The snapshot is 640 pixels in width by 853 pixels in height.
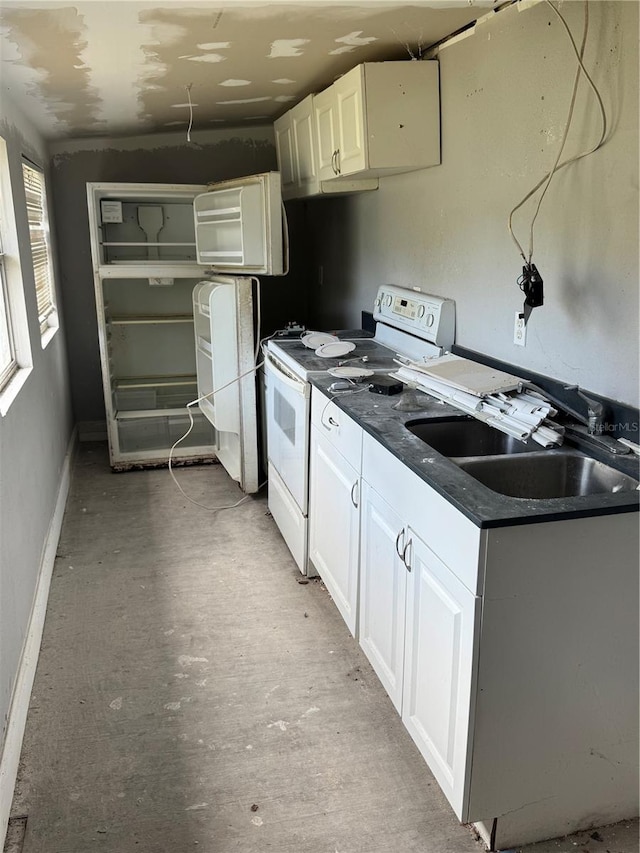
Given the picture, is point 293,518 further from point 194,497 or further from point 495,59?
point 495,59

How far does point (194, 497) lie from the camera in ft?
12.7

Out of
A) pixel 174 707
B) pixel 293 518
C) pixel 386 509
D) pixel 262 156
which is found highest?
pixel 262 156

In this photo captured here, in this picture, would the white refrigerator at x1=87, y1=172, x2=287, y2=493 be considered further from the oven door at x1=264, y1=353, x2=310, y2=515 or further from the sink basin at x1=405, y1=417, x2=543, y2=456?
the sink basin at x1=405, y1=417, x2=543, y2=456

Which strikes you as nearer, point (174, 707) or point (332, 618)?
point (174, 707)

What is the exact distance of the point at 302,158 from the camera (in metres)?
3.59

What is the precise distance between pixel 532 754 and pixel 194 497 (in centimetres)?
262

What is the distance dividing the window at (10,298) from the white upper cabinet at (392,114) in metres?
1.44

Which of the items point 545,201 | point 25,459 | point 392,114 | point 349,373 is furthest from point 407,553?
point 392,114

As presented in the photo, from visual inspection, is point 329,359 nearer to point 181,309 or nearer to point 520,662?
point 520,662

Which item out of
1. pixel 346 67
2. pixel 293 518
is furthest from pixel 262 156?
pixel 293 518

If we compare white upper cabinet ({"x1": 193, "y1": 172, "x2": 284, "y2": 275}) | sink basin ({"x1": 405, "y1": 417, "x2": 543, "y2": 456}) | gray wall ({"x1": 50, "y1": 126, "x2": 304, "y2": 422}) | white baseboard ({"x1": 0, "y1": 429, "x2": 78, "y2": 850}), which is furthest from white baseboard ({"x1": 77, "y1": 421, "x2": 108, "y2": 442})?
sink basin ({"x1": 405, "y1": 417, "x2": 543, "y2": 456})

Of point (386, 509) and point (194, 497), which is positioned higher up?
point (386, 509)

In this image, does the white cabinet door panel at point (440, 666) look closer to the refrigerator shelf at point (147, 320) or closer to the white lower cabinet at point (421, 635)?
the white lower cabinet at point (421, 635)

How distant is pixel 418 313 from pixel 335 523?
3.31 feet
